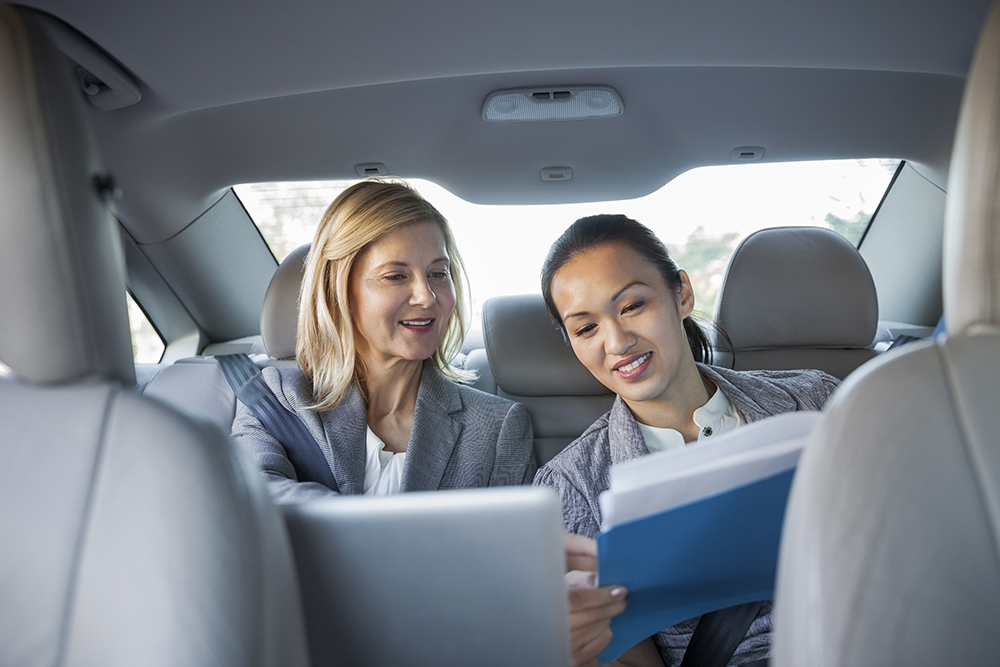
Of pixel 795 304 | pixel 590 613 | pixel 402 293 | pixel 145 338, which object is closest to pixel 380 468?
pixel 402 293

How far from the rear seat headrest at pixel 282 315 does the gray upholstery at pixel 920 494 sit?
160cm

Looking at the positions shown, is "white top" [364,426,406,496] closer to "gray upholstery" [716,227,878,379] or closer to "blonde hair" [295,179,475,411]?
"blonde hair" [295,179,475,411]

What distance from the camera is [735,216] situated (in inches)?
103

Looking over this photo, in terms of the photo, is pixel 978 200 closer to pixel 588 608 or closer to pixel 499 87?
pixel 588 608

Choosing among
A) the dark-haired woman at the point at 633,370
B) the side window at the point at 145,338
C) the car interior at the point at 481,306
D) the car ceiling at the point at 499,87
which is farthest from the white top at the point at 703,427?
the side window at the point at 145,338

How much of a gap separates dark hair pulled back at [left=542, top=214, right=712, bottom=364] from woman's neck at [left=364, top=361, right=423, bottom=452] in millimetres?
440

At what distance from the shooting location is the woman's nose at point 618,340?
1.46 meters

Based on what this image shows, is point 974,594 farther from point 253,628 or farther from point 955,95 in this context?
point 955,95

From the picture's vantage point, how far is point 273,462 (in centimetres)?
148

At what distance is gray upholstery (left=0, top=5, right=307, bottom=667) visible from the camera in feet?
2.23

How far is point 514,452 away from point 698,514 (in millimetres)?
1002

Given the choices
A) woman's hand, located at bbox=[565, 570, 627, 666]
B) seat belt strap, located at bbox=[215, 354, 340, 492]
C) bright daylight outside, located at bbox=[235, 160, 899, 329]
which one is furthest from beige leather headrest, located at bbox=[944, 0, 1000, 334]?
bright daylight outside, located at bbox=[235, 160, 899, 329]

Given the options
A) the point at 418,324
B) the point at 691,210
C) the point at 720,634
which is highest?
the point at 691,210

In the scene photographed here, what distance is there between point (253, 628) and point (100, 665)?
0.62ft
